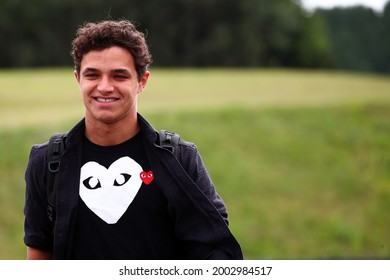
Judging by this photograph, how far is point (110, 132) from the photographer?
2777 mm

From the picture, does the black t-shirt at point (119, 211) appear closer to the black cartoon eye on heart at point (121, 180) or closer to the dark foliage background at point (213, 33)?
the black cartoon eye on heart at point (121, 180)

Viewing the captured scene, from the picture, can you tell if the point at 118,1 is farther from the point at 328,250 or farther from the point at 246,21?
the point at 328,250

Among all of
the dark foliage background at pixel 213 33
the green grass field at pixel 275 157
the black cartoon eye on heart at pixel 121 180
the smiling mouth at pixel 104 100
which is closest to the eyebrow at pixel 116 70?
the smiling mouth at pixel 104 100

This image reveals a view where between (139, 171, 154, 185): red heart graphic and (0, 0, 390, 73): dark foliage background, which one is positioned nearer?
(139, 171, 154, 185): red heart graphic

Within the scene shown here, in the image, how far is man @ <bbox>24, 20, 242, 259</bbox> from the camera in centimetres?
271

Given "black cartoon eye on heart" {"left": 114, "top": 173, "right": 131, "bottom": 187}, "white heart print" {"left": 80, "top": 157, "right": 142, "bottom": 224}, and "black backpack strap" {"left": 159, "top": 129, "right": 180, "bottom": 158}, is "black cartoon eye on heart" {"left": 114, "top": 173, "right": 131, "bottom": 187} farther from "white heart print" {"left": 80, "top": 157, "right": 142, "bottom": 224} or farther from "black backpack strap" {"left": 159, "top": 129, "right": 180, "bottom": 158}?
"black backpack strap" {"left": 159, "top": 129, "right": 180, "bottom": 158}

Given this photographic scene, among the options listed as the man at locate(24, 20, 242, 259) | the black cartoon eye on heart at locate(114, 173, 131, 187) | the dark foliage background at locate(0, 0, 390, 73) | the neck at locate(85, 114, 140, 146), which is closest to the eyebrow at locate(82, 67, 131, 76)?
the man at locate(24, 20, 242, 259)

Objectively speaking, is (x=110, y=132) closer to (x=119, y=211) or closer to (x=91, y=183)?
(x=91, y=183)

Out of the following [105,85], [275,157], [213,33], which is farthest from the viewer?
[213,33]

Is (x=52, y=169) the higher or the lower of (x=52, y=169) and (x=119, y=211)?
the higher

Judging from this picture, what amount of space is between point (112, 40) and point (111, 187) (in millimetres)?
648

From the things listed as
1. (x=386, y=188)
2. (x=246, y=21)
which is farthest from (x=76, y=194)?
(x=246, y=21)

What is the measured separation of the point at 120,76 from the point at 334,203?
1195 centimetres

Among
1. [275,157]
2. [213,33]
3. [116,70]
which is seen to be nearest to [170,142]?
[116,70]
